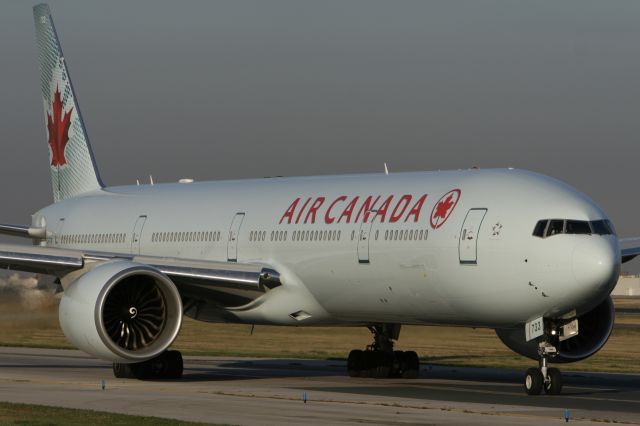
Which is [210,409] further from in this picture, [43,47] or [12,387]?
[43,47]

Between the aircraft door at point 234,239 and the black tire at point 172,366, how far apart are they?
110 inches

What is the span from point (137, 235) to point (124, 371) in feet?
18.0

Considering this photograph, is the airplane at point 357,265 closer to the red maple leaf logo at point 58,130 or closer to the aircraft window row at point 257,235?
the aircraft window row at point 257,235

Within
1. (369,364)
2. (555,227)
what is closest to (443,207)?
(555,227)

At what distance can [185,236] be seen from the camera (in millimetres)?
32188

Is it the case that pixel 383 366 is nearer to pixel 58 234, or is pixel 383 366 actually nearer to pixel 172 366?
pixel 172 366

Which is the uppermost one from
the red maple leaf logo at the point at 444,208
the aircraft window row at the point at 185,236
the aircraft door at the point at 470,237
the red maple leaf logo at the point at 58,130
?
the red maple leaf logo at the point at 58,130

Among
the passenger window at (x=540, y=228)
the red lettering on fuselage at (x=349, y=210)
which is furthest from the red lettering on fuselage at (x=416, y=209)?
the passenger window at (x=540, y=228)

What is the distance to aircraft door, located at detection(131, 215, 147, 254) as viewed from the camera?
33.5 m

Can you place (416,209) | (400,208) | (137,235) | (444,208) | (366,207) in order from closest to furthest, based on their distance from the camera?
(444,208), (416,209), (400,208), (366,207), (137,235)

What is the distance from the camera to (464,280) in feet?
81.3

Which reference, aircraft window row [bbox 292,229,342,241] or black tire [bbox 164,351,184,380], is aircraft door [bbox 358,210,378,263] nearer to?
aircraft window row [bbox 292,229,342,241]

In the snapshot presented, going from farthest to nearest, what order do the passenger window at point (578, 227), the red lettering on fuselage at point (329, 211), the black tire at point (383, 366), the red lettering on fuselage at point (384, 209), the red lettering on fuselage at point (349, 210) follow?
the black tire at point (383, 366), the red lettering on fuselage at point (329, 211), the red lettering on fuselage at point (349, 210), the red lettering on fuselage at point (384, 209), the passenger window at point (578, 227)

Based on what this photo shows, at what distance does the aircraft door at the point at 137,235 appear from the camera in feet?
110
